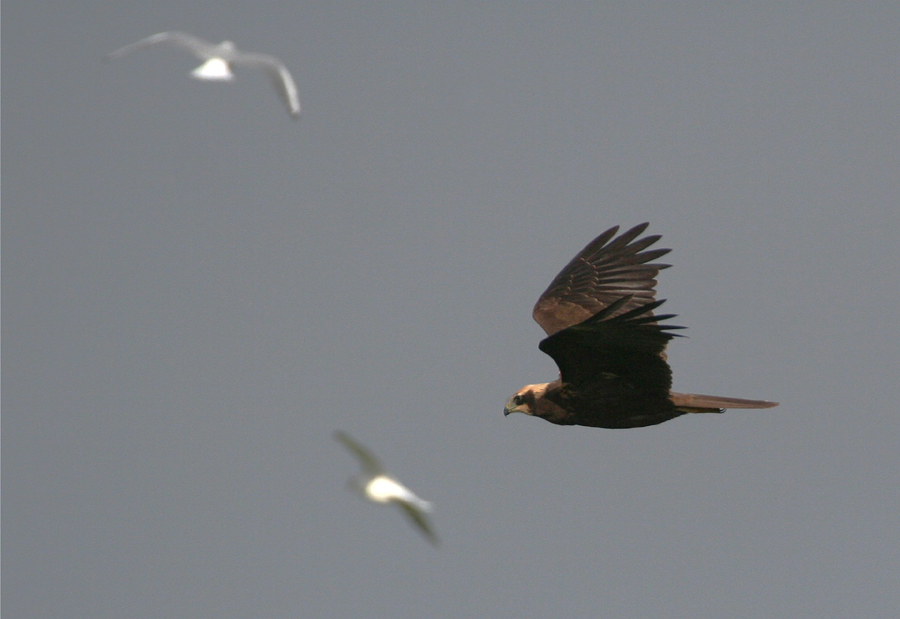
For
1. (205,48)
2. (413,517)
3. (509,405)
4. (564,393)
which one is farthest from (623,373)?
(205,48)

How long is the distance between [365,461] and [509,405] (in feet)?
13.1

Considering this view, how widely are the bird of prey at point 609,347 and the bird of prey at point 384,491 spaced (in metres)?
2.36

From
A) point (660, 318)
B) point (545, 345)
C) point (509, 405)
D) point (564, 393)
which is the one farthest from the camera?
point (509, 405)

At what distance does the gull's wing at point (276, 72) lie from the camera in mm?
8820

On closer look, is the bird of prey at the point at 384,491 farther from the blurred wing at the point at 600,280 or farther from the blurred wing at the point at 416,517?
the blurred wing at the point at 600,280

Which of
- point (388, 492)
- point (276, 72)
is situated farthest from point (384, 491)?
point (276, 72)

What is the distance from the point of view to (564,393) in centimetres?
1126

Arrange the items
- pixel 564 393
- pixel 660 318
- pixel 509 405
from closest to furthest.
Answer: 1. pixel 660 318
2. pixel 564 393
3. pixel 509 405

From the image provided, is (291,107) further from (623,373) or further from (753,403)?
(753,403)

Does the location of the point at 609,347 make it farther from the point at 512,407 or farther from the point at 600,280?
the point at 600,280

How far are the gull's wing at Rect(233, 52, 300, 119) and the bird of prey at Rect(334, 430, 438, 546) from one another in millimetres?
2576

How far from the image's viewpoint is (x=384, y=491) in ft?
26.5

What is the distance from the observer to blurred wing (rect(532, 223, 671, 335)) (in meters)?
12.4

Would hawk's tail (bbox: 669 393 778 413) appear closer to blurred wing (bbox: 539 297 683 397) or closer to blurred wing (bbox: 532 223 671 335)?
blurred wing (bbox: 539 297 683 397)
